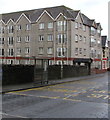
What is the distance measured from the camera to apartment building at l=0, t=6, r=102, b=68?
43.7 m

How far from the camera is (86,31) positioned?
1962 inches

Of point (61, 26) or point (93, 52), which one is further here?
point (93, 52)

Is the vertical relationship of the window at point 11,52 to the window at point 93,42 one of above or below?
below

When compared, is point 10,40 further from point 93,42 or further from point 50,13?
point 93,42

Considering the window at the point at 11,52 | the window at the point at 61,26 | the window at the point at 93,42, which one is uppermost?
the window at the point at 61,26

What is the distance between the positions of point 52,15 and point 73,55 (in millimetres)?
10765

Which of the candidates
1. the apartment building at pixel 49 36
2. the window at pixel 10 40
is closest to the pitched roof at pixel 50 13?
the apartment building at pixel 49 36

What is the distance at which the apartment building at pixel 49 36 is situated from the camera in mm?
43719

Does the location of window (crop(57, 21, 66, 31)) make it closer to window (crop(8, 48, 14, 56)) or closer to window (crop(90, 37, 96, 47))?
window (crop(90, 37, 96, 47))

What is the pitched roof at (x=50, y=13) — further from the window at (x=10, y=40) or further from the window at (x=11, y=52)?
the window at (x=11, y=52)

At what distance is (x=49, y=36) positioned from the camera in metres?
45.8

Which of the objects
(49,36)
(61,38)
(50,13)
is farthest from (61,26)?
(50,13)

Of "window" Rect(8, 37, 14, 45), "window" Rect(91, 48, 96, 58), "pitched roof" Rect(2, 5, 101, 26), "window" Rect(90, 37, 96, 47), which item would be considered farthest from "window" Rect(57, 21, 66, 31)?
"window" Rect(8, 37, 14, 45)

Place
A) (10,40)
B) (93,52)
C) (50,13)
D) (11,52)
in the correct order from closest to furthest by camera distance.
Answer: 1. (50,13)
2. (11,52)
3. (10,40)
4. (93,52)
